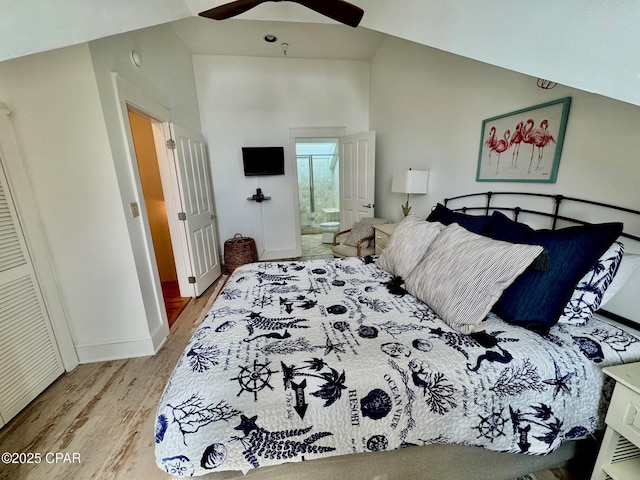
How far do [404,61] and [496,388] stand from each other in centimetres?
341

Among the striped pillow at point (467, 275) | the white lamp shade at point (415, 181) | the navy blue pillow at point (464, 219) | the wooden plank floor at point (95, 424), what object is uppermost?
the white lamp shade at point (415, 181)

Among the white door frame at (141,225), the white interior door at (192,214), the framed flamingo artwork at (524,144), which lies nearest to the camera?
the framed flamingo artwork at (524,144)

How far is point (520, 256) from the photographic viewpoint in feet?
3.78

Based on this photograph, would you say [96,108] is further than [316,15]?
No

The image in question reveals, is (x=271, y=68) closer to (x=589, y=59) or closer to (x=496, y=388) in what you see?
(x=589, y=59)

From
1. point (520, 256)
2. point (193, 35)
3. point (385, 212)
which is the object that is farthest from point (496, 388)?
point (193, 35)

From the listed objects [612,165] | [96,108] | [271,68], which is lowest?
[612,165]

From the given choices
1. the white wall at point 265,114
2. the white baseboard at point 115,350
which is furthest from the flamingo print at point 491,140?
the white baseboard at point 115,350

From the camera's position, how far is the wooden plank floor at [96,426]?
1.29m

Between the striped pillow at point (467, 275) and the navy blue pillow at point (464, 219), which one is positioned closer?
the striped pillow at point (467, 275)

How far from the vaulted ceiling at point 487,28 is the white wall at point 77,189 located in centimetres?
59

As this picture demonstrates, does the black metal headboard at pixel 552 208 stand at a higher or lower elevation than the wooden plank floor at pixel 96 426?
higher

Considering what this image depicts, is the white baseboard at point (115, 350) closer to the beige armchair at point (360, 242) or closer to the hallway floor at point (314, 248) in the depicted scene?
the beige armchair at point (360, 242)

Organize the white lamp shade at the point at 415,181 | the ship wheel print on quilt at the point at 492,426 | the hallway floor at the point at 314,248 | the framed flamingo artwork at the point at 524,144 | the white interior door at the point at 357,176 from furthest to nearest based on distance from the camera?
1. the hallway floor at the point at 314,248
2. the white interior door at the point at 357,176
3. the white lamp shade at the point at 415,181
4. the framed flamingo artwork at the point at 524,144
5. the ship wheel print on quilt at the point at 492,426
